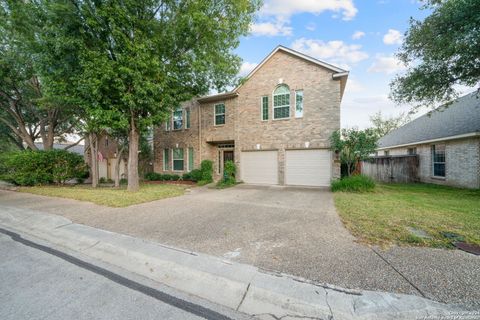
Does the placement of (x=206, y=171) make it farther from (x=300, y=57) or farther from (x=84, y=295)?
(x=84, y=295)

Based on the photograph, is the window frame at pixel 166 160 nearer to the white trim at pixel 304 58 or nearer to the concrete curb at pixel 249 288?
the white trim at pixel 304 58

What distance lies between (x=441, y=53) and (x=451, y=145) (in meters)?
6.31

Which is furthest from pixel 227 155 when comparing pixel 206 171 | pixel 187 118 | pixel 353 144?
pixel 353 144

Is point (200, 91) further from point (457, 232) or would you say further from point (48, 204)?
point (457, 232)

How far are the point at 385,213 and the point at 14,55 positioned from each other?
59.6 ft

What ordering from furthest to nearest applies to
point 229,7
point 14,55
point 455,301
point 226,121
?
point 226,121, point 14,55, point 229,7, point 455,301

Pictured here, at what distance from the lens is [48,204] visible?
24.0 feet

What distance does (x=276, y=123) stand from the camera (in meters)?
12.5

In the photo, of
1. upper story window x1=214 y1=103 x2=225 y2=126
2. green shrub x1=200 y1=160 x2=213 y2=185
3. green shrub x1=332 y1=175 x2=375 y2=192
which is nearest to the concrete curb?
green shrub x1=332 y1=175 x2=375 y2=192

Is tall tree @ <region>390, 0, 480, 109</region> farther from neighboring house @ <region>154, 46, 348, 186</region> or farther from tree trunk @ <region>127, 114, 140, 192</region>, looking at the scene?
tree trunk @ <region>127, 114, 140, 192</region>

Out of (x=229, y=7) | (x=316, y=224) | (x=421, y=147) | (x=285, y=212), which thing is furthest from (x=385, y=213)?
(x=421, y=147)

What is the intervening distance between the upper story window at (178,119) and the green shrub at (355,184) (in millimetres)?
11839

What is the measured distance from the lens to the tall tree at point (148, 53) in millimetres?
7898

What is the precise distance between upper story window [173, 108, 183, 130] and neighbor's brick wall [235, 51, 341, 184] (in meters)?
5.10
